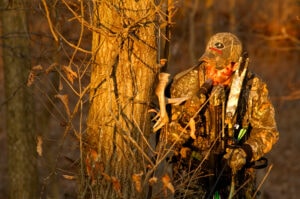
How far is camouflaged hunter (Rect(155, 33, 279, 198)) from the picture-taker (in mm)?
6566

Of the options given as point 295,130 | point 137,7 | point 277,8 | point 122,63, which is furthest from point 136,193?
point 277,8

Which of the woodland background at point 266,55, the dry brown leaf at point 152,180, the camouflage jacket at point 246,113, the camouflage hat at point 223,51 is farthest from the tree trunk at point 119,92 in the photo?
the woodland background at point 266,55

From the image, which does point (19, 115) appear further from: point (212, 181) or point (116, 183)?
point (116, 183)

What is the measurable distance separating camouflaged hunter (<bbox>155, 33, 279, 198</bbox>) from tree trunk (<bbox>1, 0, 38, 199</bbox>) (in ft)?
11.0

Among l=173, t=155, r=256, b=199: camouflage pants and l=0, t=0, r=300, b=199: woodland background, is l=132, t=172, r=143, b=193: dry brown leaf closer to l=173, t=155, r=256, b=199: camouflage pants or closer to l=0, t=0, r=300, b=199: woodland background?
l=173, t=155, r=256, b=199: camouflage pants

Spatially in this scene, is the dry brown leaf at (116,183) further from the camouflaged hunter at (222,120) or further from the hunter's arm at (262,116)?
the hunter's arm at (262,116)

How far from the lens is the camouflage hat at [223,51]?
679 centimetres

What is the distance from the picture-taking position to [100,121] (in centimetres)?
557

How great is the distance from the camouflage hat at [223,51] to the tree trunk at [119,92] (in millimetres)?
1260

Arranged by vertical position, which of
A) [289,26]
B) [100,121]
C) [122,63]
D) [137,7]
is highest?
[137,7]

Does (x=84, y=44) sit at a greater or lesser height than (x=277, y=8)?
greater

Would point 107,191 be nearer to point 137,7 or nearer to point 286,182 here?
point 137,7

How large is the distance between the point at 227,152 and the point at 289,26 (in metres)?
21.4

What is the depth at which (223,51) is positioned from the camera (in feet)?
22.4
